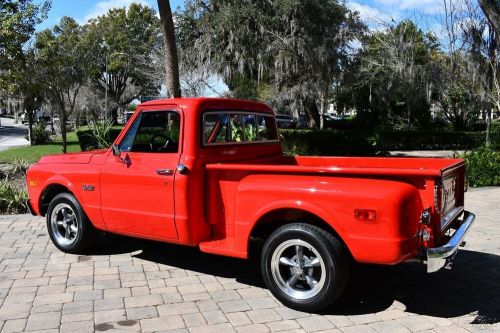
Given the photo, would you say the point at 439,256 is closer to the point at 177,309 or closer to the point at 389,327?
the point at 389,327

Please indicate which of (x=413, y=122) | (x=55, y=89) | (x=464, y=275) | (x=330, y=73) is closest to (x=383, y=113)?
(x=413, y=122)

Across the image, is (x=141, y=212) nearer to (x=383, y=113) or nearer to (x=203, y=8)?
(x=203, y=8)

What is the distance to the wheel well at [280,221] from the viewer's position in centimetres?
420

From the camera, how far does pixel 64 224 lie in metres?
6.07

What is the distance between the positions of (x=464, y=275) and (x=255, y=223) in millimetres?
2478

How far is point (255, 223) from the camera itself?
4.39 m

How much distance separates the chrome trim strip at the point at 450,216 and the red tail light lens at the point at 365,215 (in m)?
0.84

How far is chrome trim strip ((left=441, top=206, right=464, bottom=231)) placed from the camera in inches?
169

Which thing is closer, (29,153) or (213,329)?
(213,329)

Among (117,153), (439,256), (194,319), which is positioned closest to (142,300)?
(194,319)

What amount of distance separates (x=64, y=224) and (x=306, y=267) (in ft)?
10.8

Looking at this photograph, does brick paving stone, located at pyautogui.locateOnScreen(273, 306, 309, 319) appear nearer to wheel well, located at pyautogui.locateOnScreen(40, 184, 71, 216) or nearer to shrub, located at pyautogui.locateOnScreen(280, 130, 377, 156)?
wheel well, located at pyautogui.locateOnScreen(40, 184, 71, 216)

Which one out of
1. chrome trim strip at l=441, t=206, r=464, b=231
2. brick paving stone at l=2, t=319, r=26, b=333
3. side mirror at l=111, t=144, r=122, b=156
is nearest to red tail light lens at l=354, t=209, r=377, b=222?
chrome trim strip at l=441, t=206, r=464, b=231

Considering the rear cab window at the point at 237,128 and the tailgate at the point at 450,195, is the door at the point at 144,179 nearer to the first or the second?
the rear cab window at the point at 237,128
